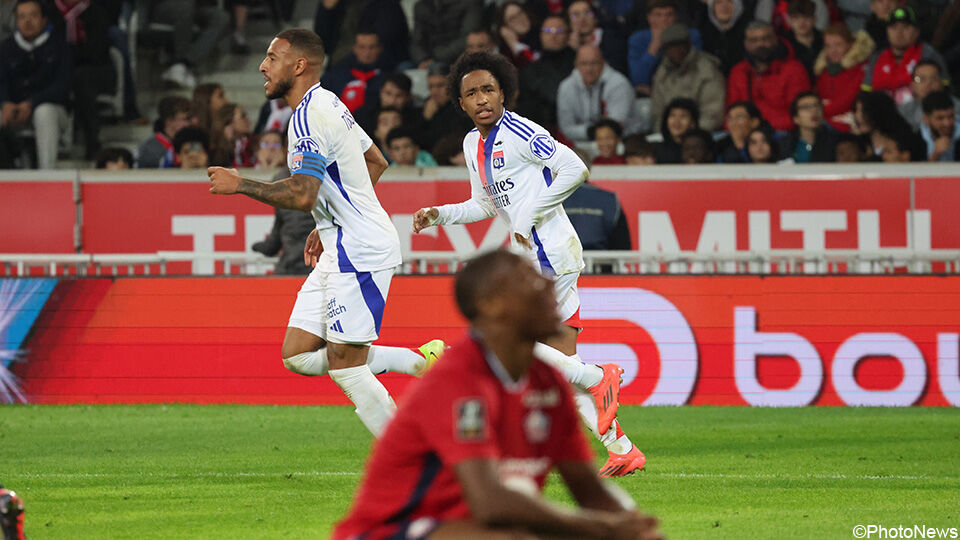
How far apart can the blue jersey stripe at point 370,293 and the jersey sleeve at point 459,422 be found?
12.0ft

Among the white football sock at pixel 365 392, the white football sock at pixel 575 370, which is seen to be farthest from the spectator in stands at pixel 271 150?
the white football sock at pixel 365 392

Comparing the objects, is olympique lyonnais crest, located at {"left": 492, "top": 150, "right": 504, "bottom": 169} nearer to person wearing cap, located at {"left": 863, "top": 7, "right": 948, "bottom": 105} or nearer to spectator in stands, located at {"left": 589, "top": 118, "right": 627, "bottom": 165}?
spectator in stands, located at {"left": 589, "top": 118, "right": 627, "bottom": 165}

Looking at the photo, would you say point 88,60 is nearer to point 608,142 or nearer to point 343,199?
point 608,142

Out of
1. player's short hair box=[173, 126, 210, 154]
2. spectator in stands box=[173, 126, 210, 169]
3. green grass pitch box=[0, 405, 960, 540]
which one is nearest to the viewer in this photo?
green grass pitch box=[0, 405, 960, 540]

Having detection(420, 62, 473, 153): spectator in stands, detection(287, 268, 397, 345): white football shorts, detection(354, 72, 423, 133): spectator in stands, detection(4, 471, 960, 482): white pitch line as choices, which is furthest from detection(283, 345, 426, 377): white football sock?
detection(354, 72, 423, 133): spectator in stands

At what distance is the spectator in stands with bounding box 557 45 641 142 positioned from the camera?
610 inches

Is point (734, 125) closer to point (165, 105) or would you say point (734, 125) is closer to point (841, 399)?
point (841, 399)

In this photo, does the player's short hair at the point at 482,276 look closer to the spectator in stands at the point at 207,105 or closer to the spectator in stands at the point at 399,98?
the spectator in stands at the point at 399,98

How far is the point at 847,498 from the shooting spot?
7340 millimetres

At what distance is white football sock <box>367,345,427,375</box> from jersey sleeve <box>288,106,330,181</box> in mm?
1055

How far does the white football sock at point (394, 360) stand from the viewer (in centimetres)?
767

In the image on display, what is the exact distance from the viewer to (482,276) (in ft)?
12.5

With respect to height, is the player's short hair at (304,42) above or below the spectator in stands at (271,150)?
above

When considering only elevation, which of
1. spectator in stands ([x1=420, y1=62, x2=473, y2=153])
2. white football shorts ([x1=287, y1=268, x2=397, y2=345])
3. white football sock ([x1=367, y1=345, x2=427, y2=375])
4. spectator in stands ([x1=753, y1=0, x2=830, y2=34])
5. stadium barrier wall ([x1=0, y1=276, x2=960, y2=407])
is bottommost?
stadium barrier wall ([x1=0, y1=276, x2=960, y2=407])
